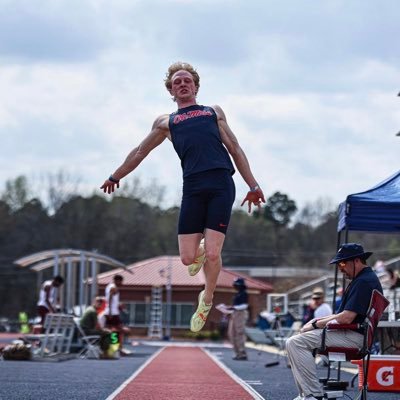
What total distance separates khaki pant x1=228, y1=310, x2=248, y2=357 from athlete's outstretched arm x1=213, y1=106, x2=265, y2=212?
46.3 feet

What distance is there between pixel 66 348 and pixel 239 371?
6771mm

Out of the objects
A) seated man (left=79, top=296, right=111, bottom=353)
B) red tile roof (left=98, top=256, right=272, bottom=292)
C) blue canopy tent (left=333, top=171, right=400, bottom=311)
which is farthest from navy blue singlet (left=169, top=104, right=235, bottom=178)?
red tile roof (left=98, top=256, right=272, bottom=292)

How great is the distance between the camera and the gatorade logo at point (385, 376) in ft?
36.9

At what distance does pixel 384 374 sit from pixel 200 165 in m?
3.70

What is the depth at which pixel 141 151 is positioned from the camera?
9.40m

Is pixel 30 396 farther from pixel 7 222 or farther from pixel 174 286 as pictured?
pixel 7 222

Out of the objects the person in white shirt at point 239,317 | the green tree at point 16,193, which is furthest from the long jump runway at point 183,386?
the green tree at point 16,193

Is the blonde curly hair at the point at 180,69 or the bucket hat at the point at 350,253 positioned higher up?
the blonde curly hair at the point at 180,69

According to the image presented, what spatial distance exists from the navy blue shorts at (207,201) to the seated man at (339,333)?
1.35 meters

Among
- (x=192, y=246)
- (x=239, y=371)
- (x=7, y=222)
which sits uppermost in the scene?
(x=7, y=222)

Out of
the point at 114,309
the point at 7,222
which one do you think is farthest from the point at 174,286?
the point at 114,309

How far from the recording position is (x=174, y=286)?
232 ft

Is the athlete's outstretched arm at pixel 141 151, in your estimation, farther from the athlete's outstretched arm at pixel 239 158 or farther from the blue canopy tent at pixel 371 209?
the blue canopy tent at pixel 371 209

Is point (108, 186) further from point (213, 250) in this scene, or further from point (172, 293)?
point (172, 293)
